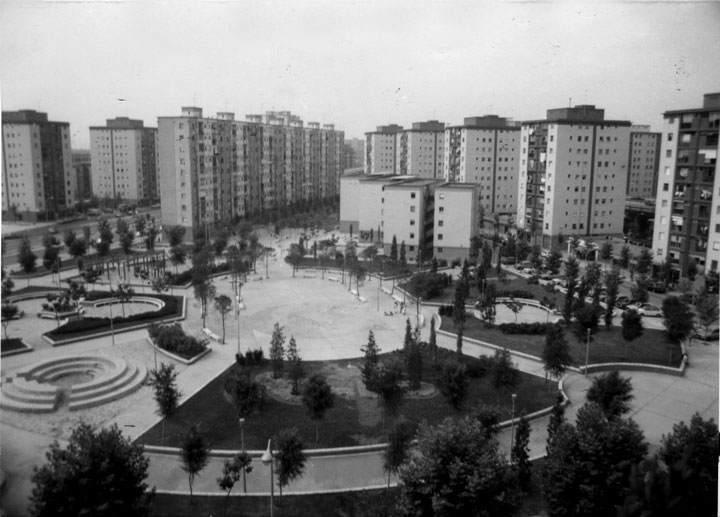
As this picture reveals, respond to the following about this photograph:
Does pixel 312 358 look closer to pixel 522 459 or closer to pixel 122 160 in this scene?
pixel 522 459

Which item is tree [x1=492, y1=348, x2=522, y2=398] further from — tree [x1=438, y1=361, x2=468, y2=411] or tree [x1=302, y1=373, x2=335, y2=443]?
tree [x1=302, y1=373, x2=335, y2=443]

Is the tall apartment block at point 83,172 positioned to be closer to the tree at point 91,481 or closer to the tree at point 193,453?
the tree at point 193,453

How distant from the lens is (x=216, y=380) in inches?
401

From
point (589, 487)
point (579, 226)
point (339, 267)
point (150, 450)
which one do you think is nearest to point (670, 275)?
point (579, 226)

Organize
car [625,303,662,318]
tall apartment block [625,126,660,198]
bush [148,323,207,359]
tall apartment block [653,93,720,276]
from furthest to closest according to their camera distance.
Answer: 1. tall apartment block [625,126,660,198]
2. tall apartment block [653,93,720,276]
3. car [625,303,662,318]
4. bush [148,323,207,359]

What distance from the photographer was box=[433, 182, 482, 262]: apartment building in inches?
850

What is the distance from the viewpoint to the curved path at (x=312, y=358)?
7.11 meters

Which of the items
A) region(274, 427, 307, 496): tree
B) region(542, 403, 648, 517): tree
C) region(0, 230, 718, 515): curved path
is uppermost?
region(542, 403, 648, 517): tree

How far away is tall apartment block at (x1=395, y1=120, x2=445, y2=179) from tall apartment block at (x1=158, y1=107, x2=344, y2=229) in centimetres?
594

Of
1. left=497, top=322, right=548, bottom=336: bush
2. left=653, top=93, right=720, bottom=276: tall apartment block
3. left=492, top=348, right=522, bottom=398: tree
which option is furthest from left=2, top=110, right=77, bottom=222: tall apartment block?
left=653, top=93, right=720, bottom=276: tall apartment block

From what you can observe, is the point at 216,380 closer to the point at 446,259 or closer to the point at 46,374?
the point at 46,374

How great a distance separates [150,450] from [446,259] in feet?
50.5

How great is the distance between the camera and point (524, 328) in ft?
42.6

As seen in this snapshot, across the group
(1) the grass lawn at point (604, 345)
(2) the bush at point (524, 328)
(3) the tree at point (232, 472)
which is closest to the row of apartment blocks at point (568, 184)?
(1) the grass lawn at point (604, 345)
